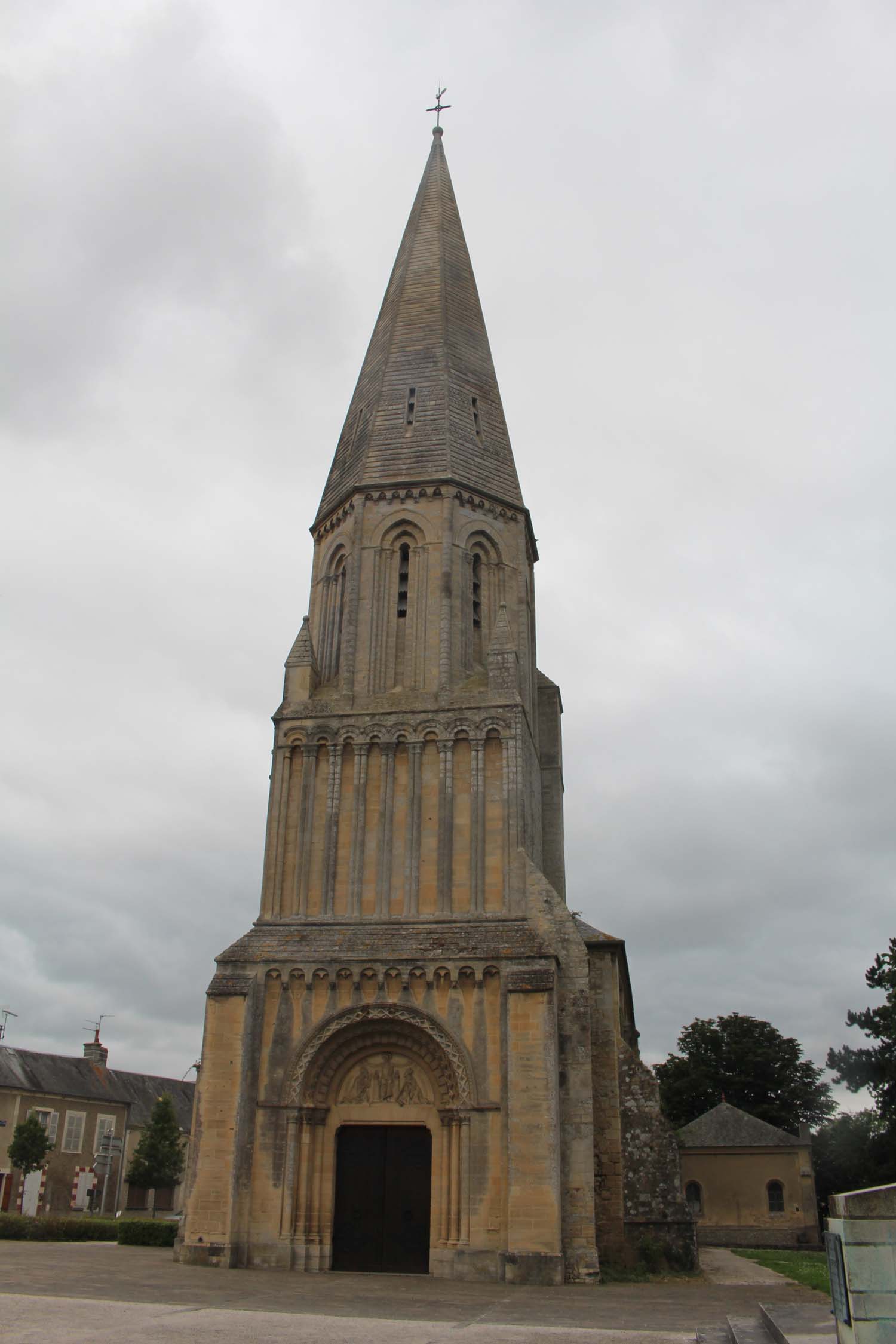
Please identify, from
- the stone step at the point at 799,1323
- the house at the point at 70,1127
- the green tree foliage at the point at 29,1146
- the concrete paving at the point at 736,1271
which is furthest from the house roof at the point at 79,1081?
the stone step at the point at 799,1323

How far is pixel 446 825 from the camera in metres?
24.0

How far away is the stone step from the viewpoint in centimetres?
952

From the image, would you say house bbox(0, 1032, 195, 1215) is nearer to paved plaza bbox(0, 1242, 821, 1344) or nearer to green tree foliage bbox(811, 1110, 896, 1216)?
paved plaza bbox(0, 1242, 821, 1344)

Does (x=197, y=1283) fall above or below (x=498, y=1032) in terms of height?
below

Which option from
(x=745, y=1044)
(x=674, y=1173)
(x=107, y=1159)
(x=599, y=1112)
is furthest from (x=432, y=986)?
(x=745, y=1044)

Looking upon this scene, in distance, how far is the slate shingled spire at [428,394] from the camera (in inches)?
1145

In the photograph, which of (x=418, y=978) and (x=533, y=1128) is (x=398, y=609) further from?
(x=533, y=1128)

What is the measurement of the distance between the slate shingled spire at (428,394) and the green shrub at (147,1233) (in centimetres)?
1928

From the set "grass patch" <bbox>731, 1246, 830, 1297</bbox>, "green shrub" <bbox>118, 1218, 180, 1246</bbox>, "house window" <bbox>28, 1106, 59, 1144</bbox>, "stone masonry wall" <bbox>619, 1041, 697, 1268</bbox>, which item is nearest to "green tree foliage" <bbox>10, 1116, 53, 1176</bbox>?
"house window" <bbox>28, 1106, 59, 1144</bbox>

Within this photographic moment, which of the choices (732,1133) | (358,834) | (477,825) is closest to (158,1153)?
(732,1133)

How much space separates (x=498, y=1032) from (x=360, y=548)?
13078mm

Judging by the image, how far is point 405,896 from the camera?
23.5 m

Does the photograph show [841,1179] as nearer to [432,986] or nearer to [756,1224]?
[756,1224]

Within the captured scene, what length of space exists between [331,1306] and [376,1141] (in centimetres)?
790
